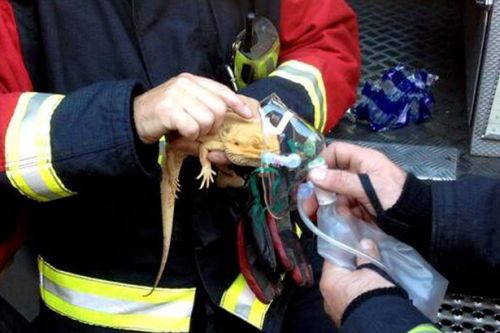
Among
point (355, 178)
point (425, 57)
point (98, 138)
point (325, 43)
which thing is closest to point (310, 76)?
point (325, 43)

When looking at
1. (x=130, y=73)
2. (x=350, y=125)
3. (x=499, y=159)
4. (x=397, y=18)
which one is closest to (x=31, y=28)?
(x=130, y=73)

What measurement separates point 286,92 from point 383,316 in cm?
49

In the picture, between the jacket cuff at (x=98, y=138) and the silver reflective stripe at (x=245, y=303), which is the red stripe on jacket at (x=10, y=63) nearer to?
the jacket cuff at (x=98, y=138)

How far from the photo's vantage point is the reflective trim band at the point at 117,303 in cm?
152

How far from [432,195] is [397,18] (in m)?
1.33

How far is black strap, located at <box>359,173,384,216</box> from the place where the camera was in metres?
1.34

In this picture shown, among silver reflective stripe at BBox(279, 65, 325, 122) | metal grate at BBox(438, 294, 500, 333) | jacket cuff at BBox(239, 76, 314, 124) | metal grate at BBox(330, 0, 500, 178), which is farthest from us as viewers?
metal grate at BBox(330, 0, 500, 178)

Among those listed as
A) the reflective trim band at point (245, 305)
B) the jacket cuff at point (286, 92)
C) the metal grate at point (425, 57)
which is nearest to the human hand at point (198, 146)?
the jacket cuff at point (286, 92)

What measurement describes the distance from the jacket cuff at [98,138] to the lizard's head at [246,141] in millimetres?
142

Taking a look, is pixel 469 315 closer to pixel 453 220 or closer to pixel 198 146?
pixel 453 220

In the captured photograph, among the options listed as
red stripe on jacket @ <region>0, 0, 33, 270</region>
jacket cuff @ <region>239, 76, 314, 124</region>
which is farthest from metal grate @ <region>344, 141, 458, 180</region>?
red stripe on jacket @ <region>0, 0, 33, 270</region>

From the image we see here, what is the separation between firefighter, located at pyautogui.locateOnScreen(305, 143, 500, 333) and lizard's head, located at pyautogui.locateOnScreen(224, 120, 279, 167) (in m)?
0.11

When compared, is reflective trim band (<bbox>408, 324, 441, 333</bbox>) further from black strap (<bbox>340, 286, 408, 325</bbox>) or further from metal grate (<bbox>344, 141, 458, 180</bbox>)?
metal grate (<bbox>344, 141, 458, 180</bbox>)

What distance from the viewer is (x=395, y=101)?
207 cm
